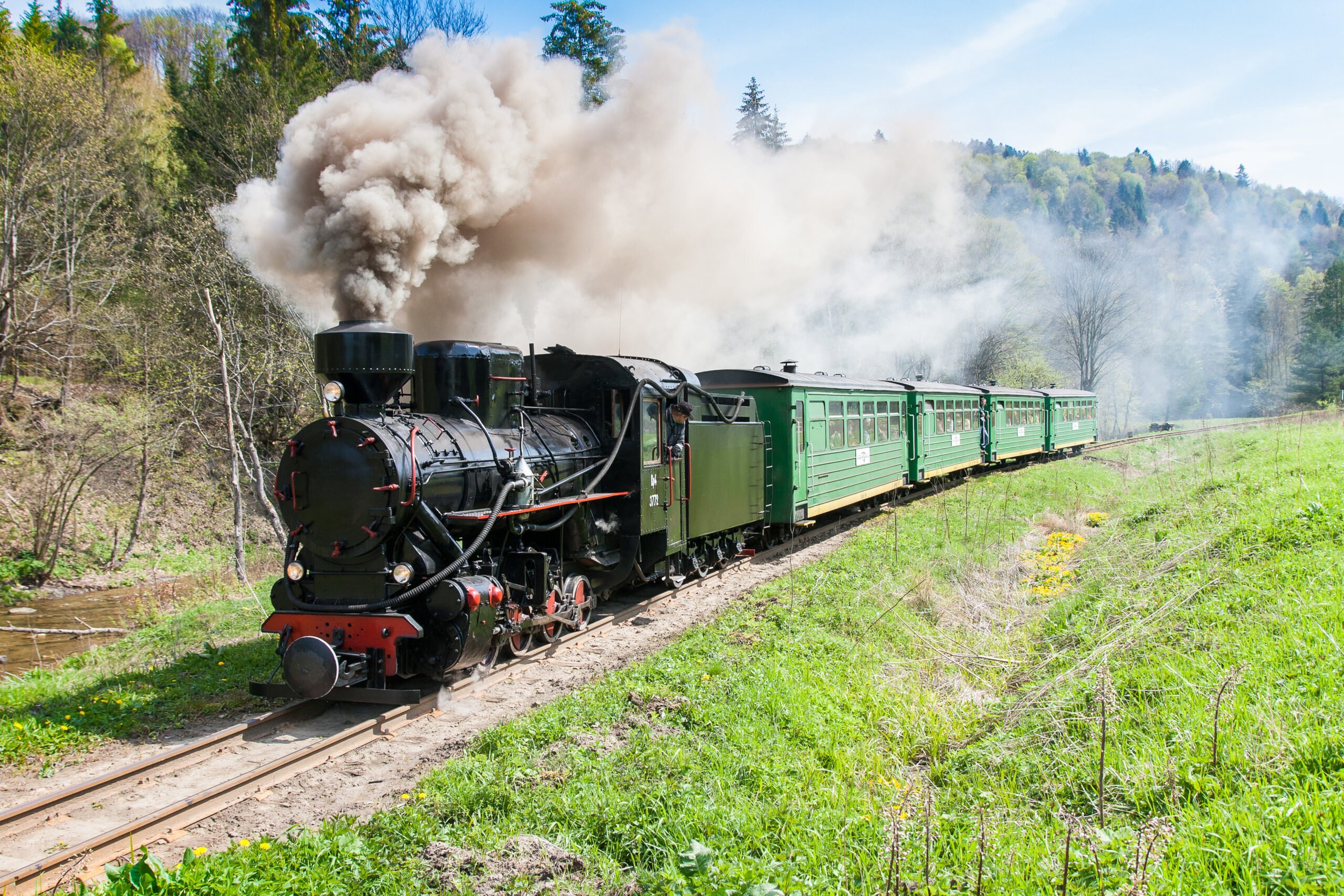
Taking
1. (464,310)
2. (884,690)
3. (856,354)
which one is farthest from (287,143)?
(856,354)

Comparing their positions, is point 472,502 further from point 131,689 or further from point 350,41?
point 350,41

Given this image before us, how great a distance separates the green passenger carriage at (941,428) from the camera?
17.1m

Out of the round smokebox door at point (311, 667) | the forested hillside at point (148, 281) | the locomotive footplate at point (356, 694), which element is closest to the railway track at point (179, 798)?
the locomotive footplate at point (356, 694)

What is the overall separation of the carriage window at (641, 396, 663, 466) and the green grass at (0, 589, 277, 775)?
412 cm

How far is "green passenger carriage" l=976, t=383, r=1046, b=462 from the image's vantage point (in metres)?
21.6

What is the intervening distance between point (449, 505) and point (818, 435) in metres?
7.64

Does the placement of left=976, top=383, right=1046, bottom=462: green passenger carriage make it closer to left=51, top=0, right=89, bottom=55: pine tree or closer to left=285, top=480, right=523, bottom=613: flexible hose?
left=285, top=480, right=523, bottom=613: flexible hose

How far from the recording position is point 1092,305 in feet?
157

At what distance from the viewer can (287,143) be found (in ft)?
27.0

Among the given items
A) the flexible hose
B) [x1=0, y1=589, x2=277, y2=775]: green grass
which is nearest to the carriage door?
the flexible hose

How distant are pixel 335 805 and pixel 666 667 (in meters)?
2.73

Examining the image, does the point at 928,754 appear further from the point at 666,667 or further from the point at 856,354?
the point at 856,354

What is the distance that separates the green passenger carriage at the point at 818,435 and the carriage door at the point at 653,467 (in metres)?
3.23

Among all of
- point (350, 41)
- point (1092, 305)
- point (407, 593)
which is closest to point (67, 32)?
point (350, 41)
